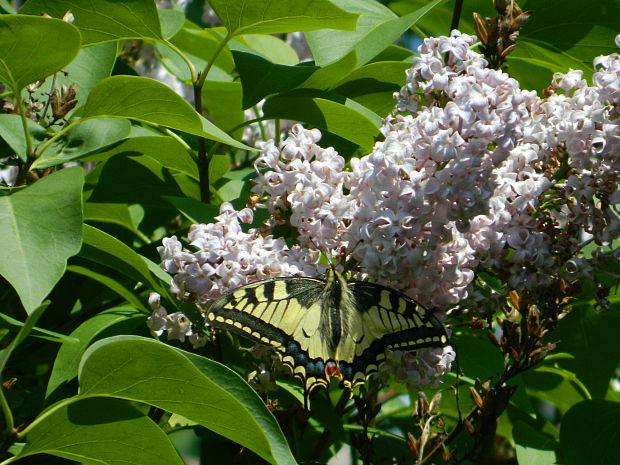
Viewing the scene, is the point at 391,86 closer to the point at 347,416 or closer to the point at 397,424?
the point at 347,416

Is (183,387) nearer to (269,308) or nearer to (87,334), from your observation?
(269,308)

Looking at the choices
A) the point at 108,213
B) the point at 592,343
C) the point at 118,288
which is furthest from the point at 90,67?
the point at 592,343

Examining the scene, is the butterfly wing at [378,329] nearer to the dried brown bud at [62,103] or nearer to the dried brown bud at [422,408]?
the dried brown bud at [422,408]

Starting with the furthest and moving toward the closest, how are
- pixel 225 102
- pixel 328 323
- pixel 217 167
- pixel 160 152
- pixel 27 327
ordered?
pixel 225 102, pixel 217 167, pixel 160 152, pixel 328 323, pixel 27 327

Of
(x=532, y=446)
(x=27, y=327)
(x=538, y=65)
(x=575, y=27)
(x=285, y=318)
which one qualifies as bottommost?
(x=532, y=446)

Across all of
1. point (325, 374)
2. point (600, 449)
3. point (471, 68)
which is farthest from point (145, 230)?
point (600, 449)

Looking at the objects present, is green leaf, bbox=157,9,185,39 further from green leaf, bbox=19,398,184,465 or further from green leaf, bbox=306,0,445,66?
green leaf, bbox=19,398,184,465
